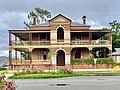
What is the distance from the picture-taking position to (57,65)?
191ft

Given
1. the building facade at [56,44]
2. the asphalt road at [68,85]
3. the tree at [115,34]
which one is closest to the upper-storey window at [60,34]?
the building facade at [56,44]

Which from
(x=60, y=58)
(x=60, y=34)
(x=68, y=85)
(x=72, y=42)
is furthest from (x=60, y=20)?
(x=68, y=85)

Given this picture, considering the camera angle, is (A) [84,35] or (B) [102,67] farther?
(A) [84,35]

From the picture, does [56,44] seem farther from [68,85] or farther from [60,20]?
[68,85]

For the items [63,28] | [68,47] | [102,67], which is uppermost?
[63,28]

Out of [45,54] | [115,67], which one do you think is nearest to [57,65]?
[45,54]

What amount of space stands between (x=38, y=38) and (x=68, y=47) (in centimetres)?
651

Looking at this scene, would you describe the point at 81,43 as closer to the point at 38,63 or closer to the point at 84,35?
the point at 84,35

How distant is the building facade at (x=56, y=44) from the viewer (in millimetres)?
55562

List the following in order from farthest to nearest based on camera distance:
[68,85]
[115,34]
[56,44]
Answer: [115,34]
[56,44]
[68,85]

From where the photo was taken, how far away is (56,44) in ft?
186

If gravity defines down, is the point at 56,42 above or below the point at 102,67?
above

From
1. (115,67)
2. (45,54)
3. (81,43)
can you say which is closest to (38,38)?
(45,54)

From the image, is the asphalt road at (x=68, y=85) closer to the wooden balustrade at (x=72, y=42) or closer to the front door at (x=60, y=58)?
the wooden balustrade at (x=72, y=42)
